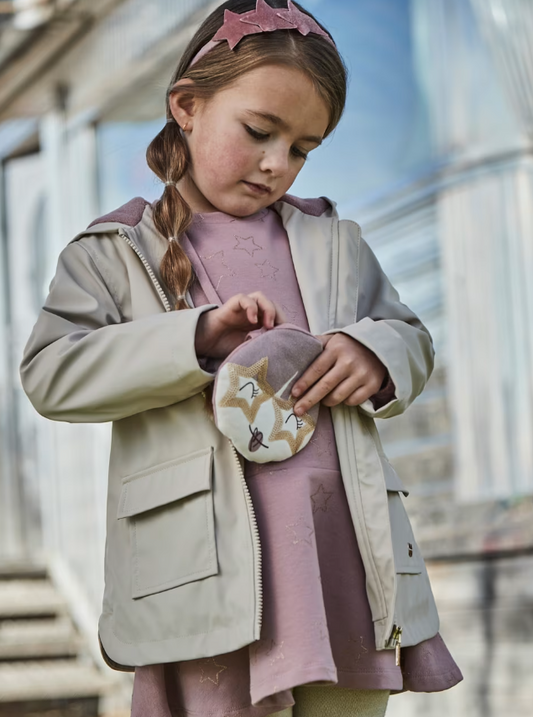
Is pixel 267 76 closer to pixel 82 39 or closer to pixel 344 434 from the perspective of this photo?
pixel 344 434

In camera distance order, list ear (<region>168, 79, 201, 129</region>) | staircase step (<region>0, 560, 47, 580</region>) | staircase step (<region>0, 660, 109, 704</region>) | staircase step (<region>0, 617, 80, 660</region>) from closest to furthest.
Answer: ear (<region>168, 79, 201, 129</region>) < staircase step (<region>0, 660, 109, 704</region>) < staircase step (<region>0, 617, 80, 660</region>) < staircase step (<region>0, 560, 47, 580</region>)

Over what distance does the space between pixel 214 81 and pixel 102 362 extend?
355 mm

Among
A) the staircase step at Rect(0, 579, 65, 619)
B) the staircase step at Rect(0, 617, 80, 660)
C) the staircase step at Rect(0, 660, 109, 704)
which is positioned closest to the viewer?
the staircase step at Rect(0, 660, 109, 704)

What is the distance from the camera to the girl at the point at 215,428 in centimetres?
106

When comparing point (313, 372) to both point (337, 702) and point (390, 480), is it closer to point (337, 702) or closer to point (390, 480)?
point (390, 480)

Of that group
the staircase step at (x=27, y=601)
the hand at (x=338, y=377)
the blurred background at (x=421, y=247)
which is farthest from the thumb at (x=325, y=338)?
the staircase step at (x=27, y=601)

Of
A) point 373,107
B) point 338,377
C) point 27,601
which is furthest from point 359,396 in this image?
point 27,601

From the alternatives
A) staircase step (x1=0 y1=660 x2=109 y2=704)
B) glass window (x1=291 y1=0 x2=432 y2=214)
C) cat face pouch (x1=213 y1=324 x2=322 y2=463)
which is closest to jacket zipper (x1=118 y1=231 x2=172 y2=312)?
cat face pouch (x1=213 y1=324 x2=322 y2=463)

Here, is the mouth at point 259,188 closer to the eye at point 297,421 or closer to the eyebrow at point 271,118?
the eyebrow at point 271,118

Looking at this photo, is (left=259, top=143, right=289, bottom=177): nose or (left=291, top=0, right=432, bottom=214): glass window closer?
(left=259, top=143, right=289, bottom=177): nose

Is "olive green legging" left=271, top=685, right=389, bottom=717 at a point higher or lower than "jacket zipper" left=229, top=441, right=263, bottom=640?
lower

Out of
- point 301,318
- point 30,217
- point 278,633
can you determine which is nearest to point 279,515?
point 278,633

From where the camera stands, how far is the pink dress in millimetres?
1022

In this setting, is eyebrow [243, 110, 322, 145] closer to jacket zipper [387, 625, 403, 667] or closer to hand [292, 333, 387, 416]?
hand [292, 333, 387, 416]
